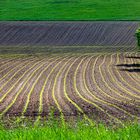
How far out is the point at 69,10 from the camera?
83500 mm

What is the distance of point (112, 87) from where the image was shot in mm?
24141

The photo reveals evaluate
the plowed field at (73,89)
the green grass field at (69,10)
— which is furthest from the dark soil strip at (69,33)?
the plowed field at (73,89)

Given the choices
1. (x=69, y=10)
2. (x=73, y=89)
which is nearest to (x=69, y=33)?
(x=69, y=10)

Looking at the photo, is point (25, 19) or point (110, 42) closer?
point (110, 42)

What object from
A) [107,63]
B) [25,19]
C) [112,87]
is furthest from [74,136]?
[25,19]

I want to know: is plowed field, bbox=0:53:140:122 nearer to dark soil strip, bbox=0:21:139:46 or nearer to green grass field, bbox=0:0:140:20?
dark soil strip, bbox=0:21:139:46

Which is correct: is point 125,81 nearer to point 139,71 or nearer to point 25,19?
point 139,71

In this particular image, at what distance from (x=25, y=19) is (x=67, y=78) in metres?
50.3

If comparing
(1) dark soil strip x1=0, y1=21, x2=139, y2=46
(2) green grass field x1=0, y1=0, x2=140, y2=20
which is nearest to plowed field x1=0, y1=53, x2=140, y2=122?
(1) dark soil strip x1=0, y1=21, x2=139, y2=46

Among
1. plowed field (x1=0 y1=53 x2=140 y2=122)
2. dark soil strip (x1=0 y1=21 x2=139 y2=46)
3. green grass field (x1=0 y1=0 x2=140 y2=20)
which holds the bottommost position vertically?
plowed field (x1=0 y1=53 x2=140 y2=122)

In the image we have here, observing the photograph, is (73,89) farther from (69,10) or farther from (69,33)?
(69,10)

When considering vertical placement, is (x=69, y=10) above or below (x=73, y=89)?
above

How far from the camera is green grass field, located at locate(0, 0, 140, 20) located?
259 feet

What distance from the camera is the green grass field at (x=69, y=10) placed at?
78.9 m
